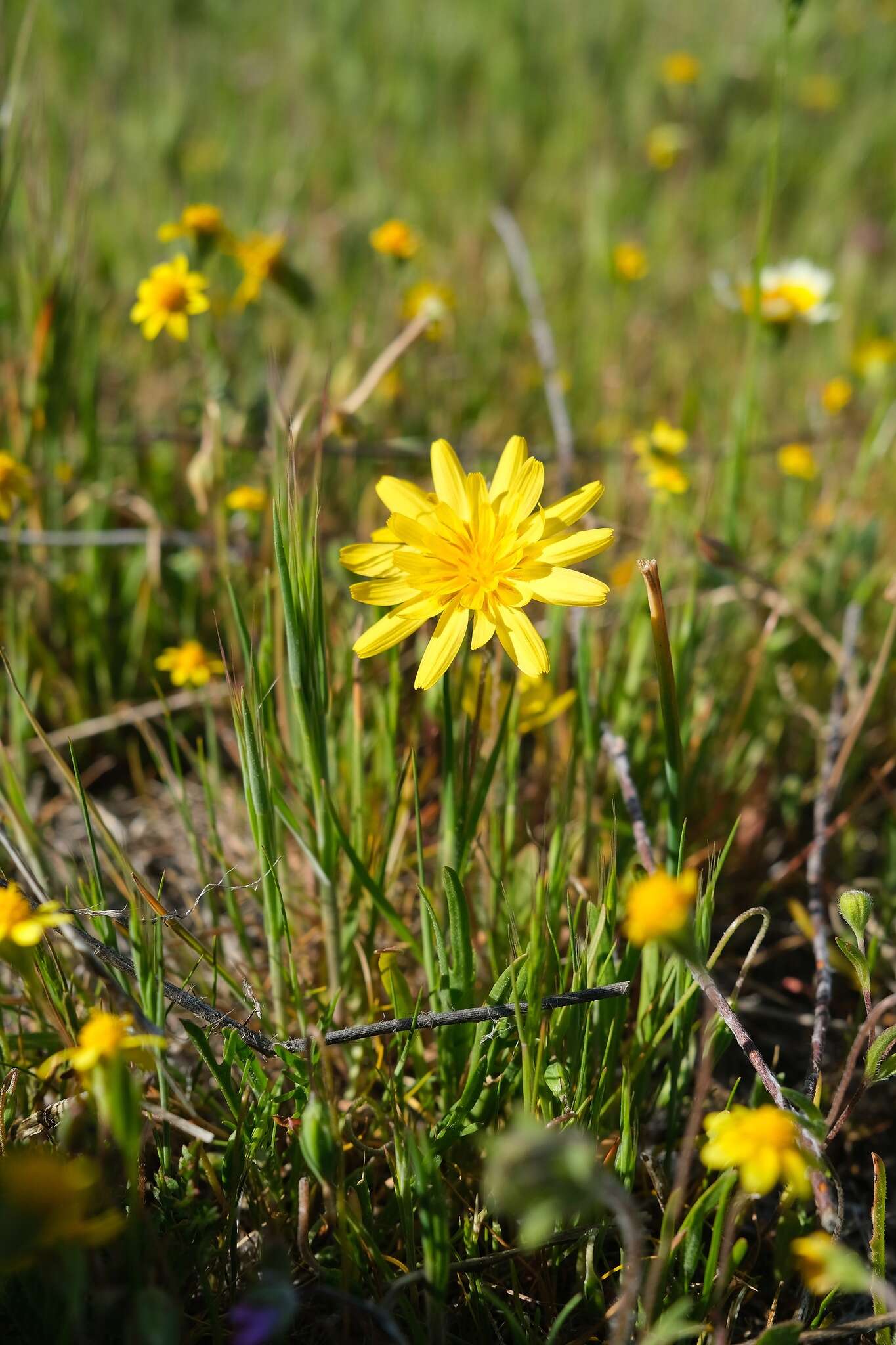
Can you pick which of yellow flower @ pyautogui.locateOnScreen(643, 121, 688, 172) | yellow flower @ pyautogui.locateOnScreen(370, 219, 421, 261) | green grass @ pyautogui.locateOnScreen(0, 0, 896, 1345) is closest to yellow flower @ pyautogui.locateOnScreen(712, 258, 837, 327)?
green grass @ pyautogui.locateOnScreen(0, 0, 896, 1345)

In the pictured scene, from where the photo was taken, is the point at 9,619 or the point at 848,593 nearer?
the point at 9,619

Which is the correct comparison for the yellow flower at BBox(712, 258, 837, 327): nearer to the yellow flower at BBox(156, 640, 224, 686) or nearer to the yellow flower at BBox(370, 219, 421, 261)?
the yellow flower at BBox(370, 219, 421, 261)

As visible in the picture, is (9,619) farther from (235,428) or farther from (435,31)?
(435,31)

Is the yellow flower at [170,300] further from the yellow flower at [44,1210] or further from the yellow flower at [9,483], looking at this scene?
the yellow flower at [44,1210]

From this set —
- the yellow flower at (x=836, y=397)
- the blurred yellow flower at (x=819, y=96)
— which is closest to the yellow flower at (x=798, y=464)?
the yellow flower at (x=836, y=397)

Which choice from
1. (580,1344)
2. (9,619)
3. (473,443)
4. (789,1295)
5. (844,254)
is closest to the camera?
(580,1344)

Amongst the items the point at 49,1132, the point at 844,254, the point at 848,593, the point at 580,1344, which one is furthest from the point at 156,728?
the point at 844,254
